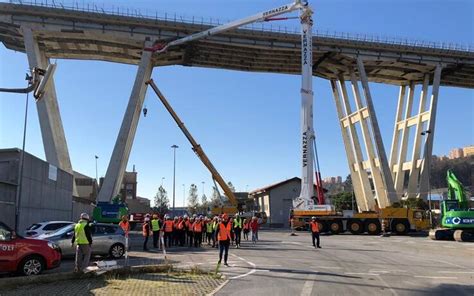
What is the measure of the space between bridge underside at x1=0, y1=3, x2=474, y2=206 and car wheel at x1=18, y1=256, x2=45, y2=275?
124ft

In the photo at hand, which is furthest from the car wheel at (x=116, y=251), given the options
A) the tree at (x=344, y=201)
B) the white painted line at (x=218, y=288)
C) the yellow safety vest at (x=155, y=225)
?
the tree at (x=344, y=201)

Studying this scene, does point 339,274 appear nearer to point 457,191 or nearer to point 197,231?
point 197,231

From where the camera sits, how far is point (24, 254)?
13.0 m

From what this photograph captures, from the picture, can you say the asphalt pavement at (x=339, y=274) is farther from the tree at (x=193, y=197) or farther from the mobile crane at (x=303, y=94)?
the tree at (x=193, y=197)

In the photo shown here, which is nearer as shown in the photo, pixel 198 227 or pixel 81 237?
pixel 81 237

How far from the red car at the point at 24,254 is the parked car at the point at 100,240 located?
431 centimetres

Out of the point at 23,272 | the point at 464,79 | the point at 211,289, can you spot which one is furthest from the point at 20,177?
the point at 464,79

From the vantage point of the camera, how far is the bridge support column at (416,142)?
63.5 meters

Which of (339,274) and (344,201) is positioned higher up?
(344,201)

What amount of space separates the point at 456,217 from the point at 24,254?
27.8 m

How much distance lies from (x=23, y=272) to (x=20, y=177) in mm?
11910

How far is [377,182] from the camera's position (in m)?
63.6

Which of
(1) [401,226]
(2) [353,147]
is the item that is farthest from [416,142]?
(1) [401,226]

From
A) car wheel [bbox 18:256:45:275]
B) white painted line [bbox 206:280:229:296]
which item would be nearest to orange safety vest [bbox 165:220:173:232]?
car wheel [bbox 18:256:45:275]
